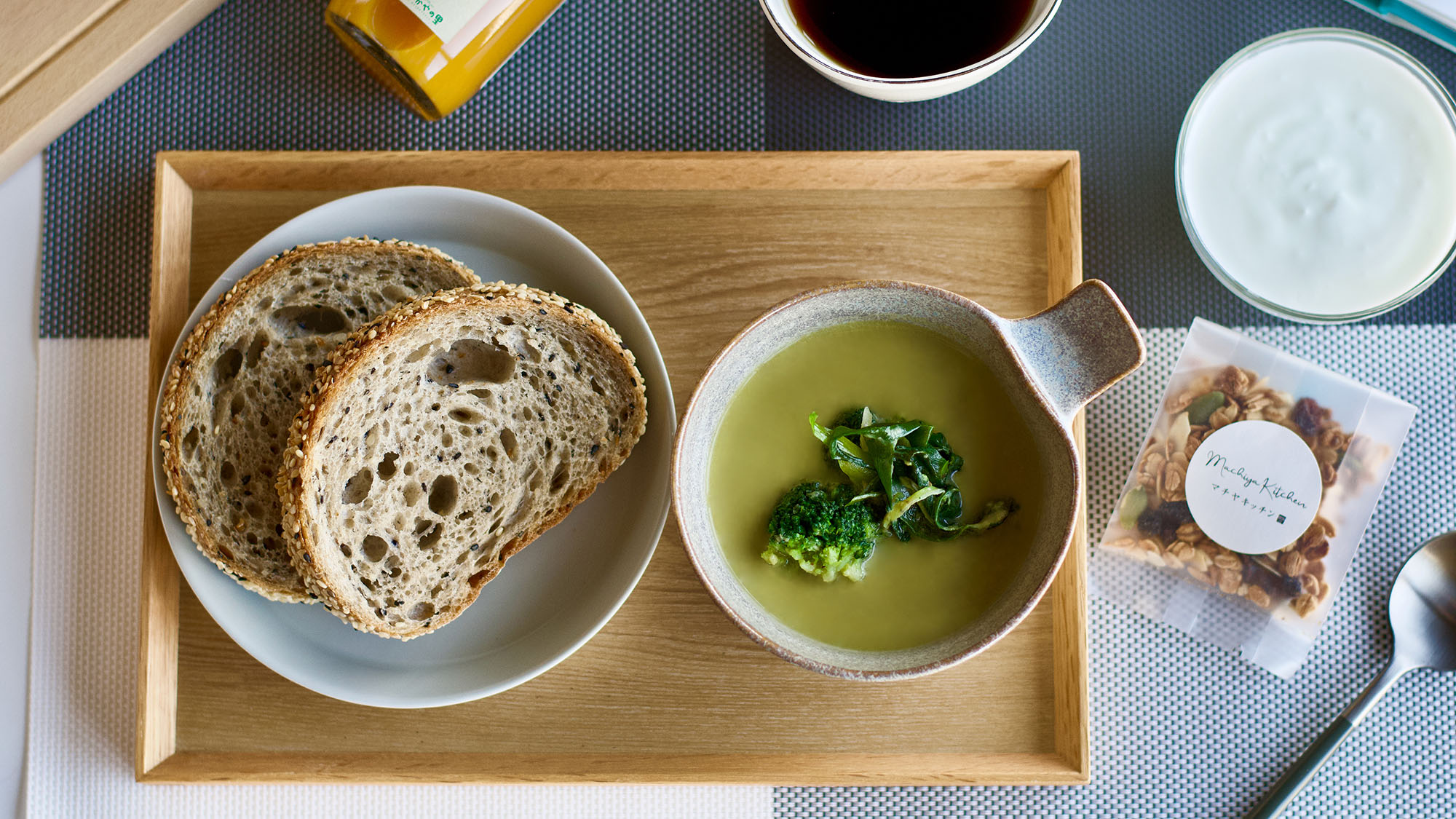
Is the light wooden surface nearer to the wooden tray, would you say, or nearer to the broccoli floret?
the wooden tray

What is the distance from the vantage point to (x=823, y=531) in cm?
92

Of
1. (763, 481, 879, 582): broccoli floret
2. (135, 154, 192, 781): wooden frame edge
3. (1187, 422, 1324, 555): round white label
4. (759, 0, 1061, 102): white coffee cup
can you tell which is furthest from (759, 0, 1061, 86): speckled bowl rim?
(135, 154, 192, 781): wooden frame edge

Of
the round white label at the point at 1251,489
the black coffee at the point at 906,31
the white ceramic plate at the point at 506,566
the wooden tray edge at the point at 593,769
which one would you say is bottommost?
the wooden tray edge at the point at 593,769

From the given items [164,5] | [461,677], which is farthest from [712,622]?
[164,5]

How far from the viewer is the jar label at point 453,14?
3.44 ft

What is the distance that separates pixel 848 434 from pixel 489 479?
413mm

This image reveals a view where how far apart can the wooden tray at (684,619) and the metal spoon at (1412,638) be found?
31cm

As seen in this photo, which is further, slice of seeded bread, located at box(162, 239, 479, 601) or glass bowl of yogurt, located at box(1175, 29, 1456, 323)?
glass bowl of yogurt, located at box(1175, 29, 1456, 323)

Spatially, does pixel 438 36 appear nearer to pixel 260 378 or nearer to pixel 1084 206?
pixel 260 378

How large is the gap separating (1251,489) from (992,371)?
0.44m

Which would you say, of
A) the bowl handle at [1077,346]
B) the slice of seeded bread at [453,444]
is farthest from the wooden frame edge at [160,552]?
the bowl handle at [1077,346]

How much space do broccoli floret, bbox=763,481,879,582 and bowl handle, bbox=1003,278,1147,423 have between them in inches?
8.4

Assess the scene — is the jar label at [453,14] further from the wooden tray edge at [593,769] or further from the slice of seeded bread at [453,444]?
the wooden tray edge at [593,769]

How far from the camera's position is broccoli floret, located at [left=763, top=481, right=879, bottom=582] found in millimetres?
928
